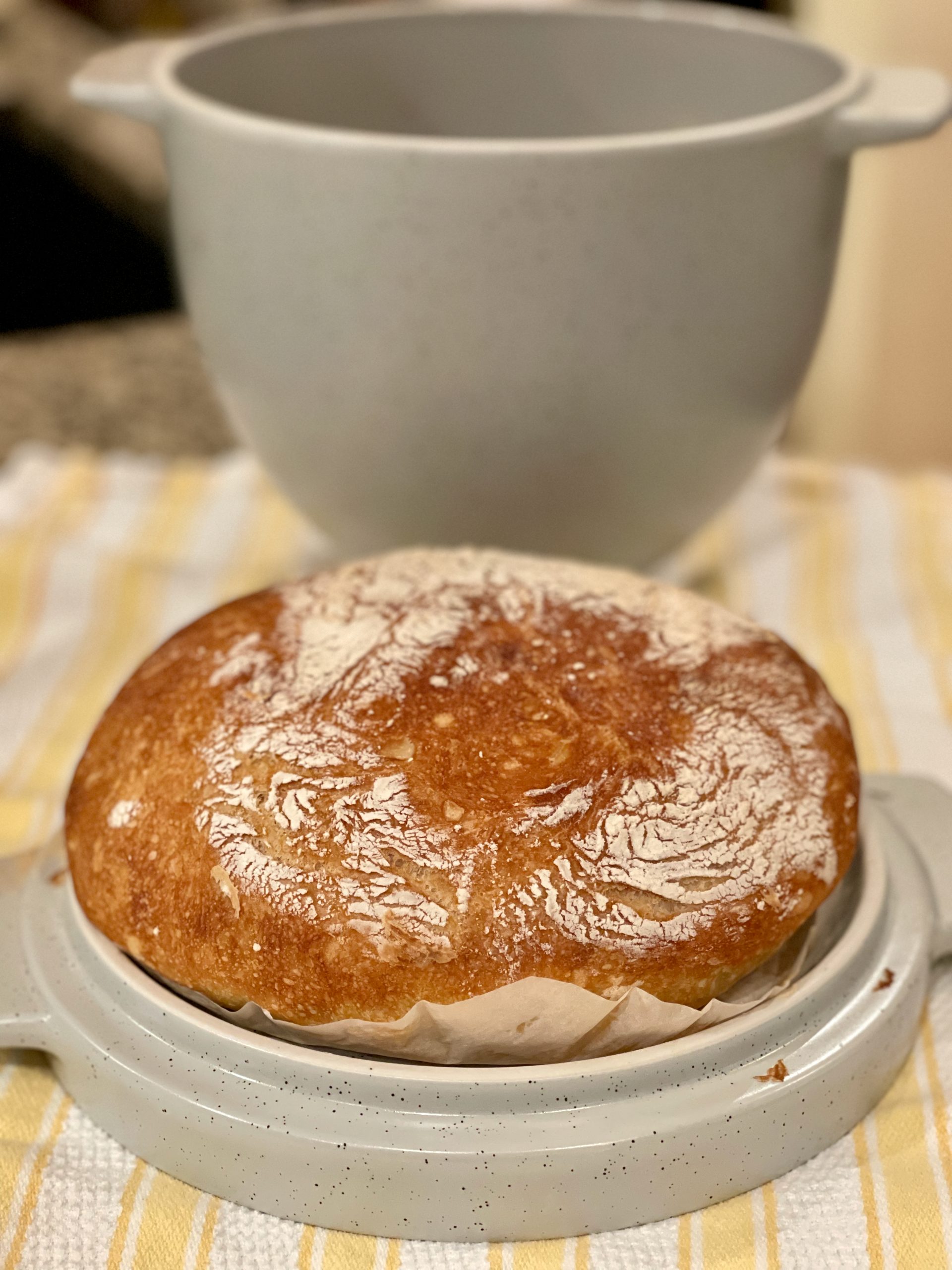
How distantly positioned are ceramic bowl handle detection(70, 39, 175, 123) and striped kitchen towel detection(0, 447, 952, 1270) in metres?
0.36

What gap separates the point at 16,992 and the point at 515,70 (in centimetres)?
82

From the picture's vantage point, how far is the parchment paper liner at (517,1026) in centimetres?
51

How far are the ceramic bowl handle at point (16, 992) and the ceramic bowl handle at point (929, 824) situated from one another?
1.31ft

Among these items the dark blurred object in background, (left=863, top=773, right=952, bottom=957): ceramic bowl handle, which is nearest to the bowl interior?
(left=863, top=773, right=952, bottom=957): ceramic bowl handle

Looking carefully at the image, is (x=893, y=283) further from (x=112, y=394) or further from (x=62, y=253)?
(x=62, y=253)

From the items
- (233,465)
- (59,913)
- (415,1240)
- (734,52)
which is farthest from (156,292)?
(415,1240)

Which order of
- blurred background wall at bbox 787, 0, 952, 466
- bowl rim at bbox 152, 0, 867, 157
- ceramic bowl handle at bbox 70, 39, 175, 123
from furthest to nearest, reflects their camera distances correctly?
blurred background wall at bbox 787, 0, 952, 466 < ceramic bowl handle at bbox 70, 39, 175, 123 < bowl rim at bbox 152, 0, 867, 157

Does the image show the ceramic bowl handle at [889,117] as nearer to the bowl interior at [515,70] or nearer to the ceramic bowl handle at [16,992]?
the bowl interior at [515,70]

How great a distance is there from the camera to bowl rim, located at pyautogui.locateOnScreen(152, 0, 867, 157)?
2.56 ft

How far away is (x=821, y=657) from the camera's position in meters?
0.99

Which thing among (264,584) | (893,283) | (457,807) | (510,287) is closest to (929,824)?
(457,807)

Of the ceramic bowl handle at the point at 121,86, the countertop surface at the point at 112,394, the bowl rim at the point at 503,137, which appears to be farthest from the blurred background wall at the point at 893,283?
the ceramic bowl handle at the point at 121,86

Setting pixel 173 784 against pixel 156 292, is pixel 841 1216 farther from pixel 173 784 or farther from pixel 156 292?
pixel 156 292

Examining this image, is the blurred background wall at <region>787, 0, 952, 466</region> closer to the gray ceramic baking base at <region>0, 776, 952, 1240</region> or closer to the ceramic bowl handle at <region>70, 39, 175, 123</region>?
the ceramic bowl handle at <region>70, 39, 175, 123</region>
